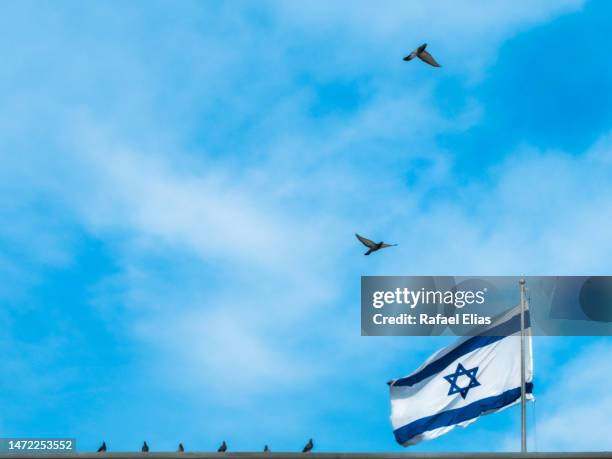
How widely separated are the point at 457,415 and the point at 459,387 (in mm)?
848

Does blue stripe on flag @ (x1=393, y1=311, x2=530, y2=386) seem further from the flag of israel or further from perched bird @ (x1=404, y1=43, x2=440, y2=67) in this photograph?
perched bird @ (x1=404, y1=43, x2=440, y2=67)

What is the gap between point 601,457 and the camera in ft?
102

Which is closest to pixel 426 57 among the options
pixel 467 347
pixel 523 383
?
pixel 467 347

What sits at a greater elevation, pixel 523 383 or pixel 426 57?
pixel 426 57

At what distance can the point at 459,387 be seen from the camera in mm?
36562

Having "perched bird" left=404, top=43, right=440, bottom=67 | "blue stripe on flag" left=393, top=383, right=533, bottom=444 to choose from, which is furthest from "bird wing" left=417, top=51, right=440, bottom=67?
"blue stripe on flag" left=393, top=383, right=533, bottom=444

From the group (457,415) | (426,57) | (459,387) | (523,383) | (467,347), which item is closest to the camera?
(523,383)

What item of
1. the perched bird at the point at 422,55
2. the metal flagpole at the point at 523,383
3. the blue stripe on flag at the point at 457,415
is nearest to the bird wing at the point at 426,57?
the perched bird at the point at 422,55

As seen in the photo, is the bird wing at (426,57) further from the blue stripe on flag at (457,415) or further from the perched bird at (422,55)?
the blue stripe on flag at (457,415)

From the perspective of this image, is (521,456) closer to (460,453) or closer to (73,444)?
(460,453)

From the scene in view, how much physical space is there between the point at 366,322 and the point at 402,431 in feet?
19.9

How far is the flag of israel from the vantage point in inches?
1426

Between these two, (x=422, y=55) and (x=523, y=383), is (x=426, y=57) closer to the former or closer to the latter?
(x=422, y=55)

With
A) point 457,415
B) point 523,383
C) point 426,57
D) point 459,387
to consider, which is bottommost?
point 457,415
